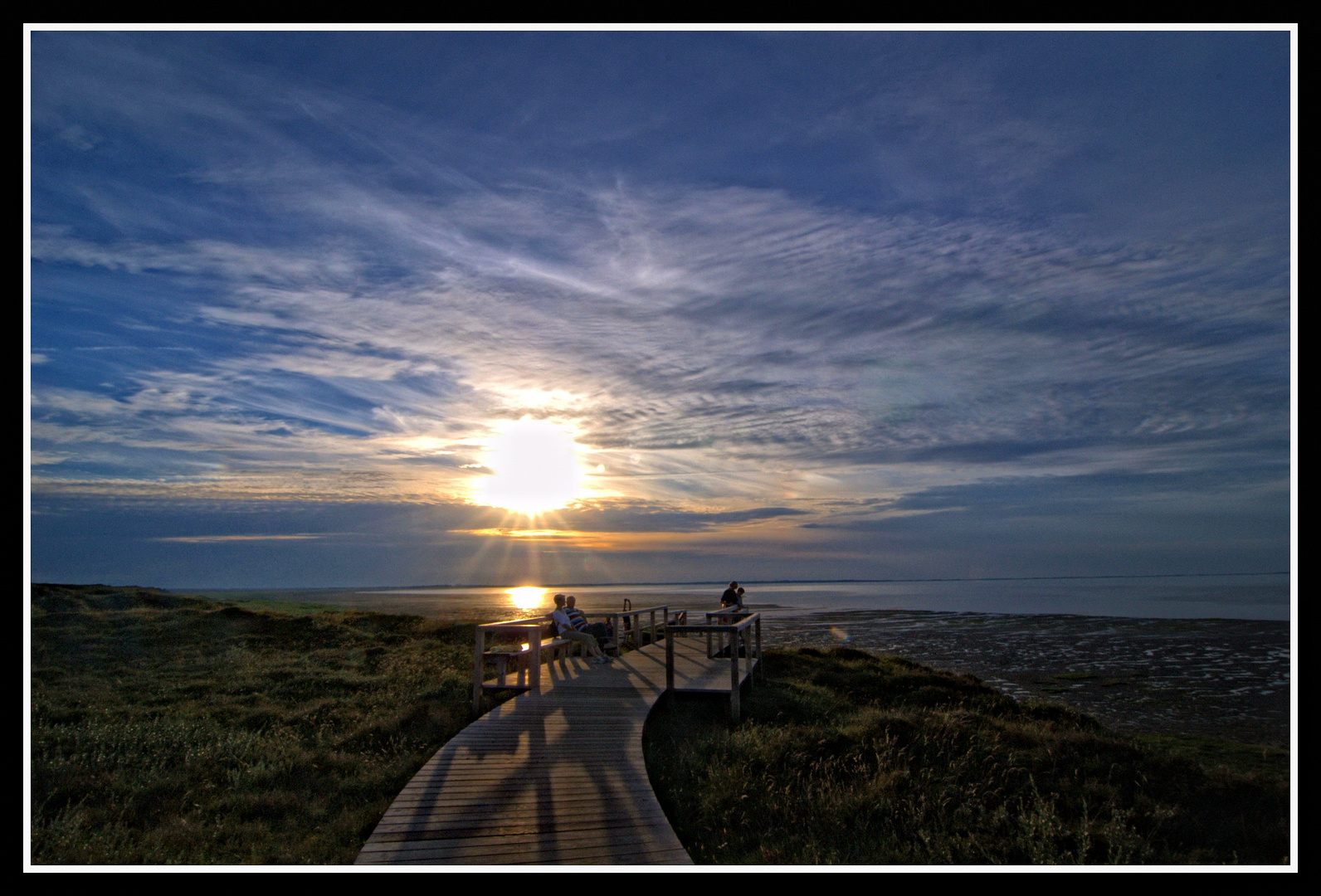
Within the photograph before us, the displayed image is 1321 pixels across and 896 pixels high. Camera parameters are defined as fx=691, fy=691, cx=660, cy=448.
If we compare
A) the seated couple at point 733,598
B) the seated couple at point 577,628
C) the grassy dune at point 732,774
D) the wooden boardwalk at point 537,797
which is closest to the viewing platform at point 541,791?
the wooden boardwalk at point 537,797

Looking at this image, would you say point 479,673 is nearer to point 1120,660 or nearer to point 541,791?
point 541,791

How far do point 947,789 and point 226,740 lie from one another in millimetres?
9885

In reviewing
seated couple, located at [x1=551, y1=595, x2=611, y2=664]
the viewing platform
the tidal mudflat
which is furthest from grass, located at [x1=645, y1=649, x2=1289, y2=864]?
seated couple, located at [x1=551, y1=595, x2=611, y2=664]

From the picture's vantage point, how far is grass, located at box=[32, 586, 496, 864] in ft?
22.1

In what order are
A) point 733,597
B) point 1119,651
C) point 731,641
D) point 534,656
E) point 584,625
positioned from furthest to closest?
1. point 1119,651
2. point 733,597
3. point 584,625
4. point 534,656
5. point 731,641

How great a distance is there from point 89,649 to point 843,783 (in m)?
21.9

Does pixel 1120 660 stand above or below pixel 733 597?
below

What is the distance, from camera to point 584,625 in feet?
54.5

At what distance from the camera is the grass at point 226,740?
675 centimetres

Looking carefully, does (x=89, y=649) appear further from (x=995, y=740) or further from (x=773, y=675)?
(x=995, y=740)

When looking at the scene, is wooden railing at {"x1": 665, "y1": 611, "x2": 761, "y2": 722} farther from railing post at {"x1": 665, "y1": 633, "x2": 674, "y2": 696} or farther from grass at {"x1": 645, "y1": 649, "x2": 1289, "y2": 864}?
grass at {"x1": 645, "y1": 649, "x2": 1289, "y2": 864}

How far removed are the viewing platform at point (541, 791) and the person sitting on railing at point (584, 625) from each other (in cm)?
402

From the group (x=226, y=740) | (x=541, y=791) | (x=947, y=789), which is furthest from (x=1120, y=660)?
(x=226, y=740)
